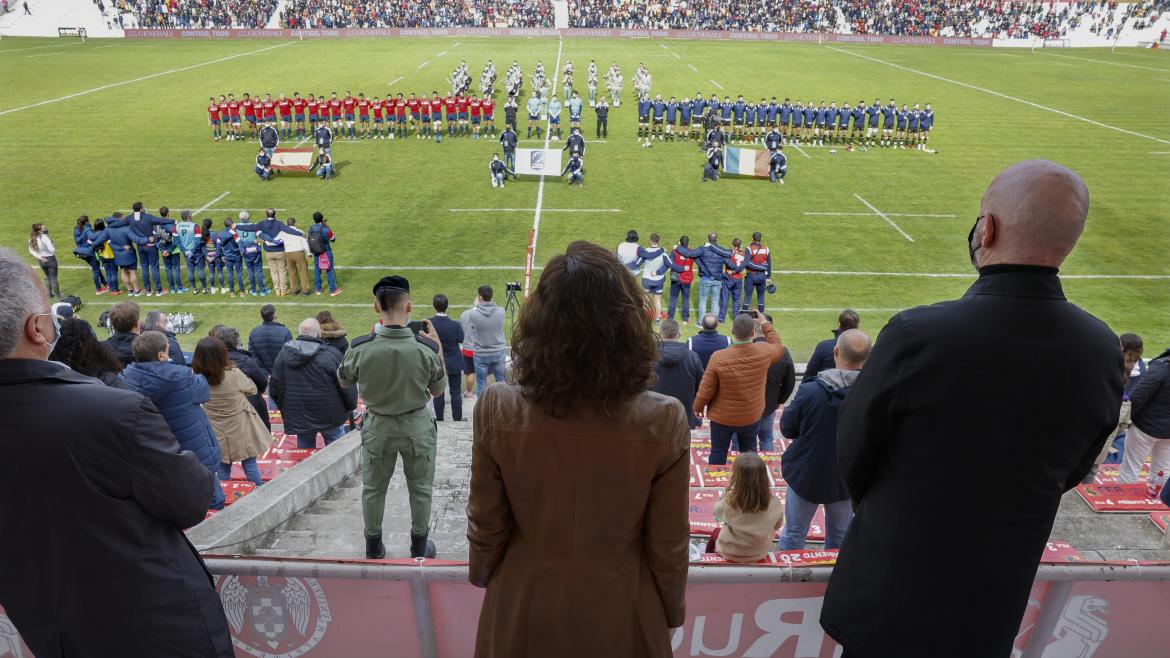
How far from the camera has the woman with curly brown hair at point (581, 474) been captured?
6.34ft

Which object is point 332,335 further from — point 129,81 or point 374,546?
point 129,81

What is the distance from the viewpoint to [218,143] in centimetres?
2578

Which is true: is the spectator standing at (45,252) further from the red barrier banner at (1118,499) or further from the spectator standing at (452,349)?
the red barrier banner at (1118,499)

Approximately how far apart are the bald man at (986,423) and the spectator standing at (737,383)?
427 cm

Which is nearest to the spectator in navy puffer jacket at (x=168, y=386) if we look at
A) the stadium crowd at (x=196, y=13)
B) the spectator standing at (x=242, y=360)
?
the spectator standing at (x=242, y=360)

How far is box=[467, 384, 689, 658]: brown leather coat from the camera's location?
76.4 inches

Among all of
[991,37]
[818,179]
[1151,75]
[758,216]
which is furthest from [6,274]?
[991,37]

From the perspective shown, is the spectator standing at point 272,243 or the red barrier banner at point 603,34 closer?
the spectator standing at point 272,243

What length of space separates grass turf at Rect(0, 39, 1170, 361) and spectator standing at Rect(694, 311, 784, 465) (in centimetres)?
646

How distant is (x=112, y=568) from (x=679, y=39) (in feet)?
185

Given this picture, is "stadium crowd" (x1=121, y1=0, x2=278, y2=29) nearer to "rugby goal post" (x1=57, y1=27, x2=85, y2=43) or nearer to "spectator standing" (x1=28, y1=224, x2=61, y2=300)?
"rugby goal post" (x1=57, y1=27, x2=85, y2=43)

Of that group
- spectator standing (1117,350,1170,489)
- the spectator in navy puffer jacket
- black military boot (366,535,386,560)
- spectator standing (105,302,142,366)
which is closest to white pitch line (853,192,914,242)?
spectator standing (1117,350,1170,489)

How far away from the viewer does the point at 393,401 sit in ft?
15.0

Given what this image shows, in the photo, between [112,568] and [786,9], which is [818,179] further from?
[786,9]
